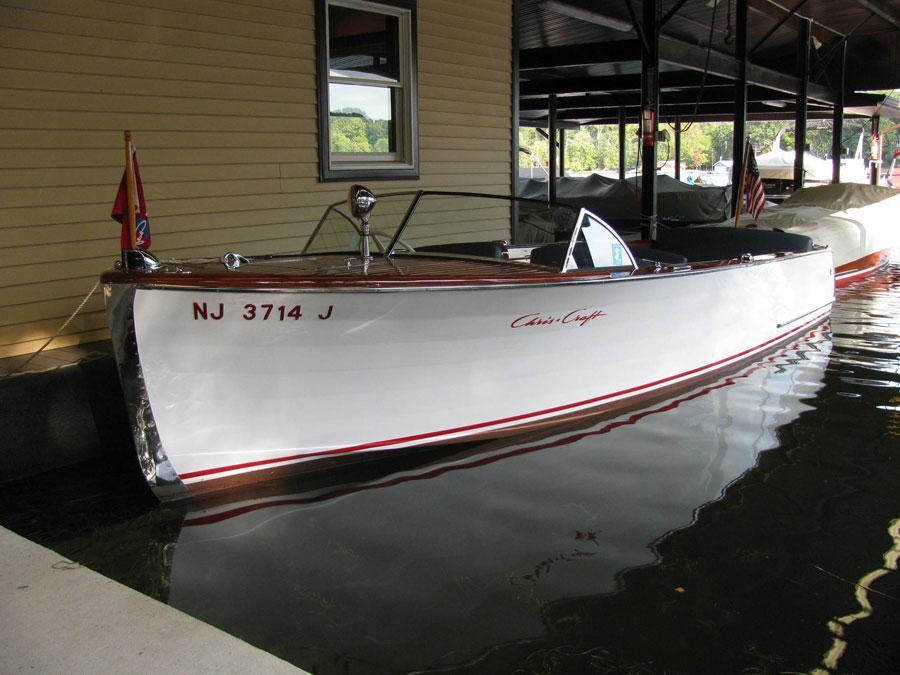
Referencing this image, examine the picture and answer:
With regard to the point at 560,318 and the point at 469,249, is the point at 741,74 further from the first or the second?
the point at 560,318

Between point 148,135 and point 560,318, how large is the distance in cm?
340

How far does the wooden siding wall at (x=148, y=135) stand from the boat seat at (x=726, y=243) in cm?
297

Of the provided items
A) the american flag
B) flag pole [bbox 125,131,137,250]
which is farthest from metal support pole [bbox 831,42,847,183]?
flag pole [bbox 125,131,137,250]

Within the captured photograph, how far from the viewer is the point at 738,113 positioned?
1505cm

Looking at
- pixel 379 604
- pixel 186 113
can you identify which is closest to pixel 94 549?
pixel 379 604

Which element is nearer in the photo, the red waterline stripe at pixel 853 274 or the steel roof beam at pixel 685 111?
the red waterline stripe at pixel 853 274

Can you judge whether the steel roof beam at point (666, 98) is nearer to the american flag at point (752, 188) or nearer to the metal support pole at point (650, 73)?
the metal support pole at point (650, 73)

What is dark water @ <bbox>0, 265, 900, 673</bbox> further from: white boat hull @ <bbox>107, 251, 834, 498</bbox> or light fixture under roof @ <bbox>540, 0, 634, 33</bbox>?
light fixture under roof @ <bbox>540, 0, 634, 33</bbox>

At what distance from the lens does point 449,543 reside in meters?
4.25

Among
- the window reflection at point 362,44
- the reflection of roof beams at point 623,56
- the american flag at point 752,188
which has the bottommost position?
the american flag at point 752,188

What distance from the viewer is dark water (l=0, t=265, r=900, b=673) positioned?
10.9 feet

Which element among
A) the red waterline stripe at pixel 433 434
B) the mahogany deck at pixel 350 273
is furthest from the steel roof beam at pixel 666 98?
the mahogany deck at pixel 350 273

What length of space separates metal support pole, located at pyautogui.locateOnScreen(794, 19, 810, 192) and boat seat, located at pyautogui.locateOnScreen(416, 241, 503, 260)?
14612 millimetres

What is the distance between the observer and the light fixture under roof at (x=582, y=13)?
38.3 ft
